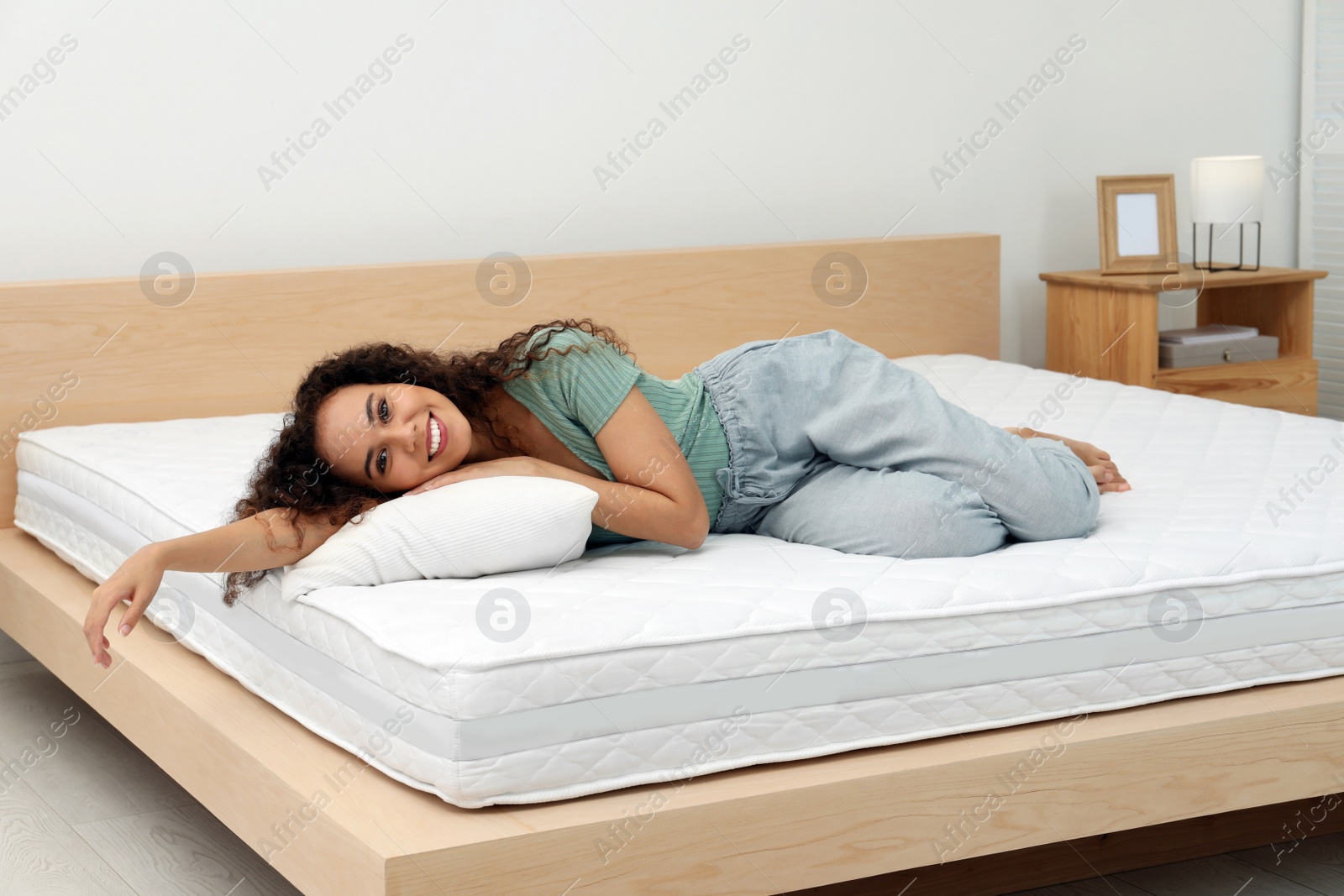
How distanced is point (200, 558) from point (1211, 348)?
255cm

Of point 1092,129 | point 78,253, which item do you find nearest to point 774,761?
point 78,253

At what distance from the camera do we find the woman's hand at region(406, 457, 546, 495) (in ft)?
5.02

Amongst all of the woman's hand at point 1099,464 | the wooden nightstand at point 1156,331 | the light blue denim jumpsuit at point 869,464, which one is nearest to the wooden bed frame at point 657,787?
the light blue denim jumpsuit at point 869,464

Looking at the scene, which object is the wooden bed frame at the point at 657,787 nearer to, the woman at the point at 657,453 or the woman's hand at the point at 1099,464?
the woman at the point at 657,453

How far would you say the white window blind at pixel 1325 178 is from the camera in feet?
12.2

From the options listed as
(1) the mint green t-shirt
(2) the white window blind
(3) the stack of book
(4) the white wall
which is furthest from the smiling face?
(2) the white window blind

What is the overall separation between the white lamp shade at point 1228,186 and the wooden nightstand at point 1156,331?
15 cm

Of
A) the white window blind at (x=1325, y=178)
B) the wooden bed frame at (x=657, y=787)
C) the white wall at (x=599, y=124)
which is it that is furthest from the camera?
the white window blind at (x=1325, y=178)

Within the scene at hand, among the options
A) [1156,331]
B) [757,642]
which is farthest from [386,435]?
[1156,331]

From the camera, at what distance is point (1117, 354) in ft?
10.5

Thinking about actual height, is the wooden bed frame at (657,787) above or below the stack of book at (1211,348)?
below

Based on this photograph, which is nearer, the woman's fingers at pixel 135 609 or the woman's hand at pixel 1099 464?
the woman's fingers at pixel 135 609

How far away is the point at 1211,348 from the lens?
10.5 feet

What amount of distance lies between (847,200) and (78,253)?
5.64 feet
